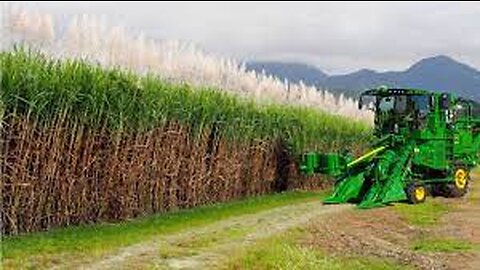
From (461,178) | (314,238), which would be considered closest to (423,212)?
(461,178)

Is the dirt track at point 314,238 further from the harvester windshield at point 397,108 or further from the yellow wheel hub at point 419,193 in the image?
the harvester windshield at point 397,108

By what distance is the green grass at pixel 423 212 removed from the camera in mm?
17612

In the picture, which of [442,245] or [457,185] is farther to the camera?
[457,185]

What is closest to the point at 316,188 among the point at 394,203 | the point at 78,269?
the point at 394,203

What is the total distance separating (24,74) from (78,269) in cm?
408

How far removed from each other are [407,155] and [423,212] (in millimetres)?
2452

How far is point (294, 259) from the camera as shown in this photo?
1080cm

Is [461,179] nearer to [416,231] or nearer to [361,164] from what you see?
[361,164]

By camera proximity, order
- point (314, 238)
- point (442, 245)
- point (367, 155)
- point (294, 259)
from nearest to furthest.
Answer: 1. point (294, 259)
2. point (314, 238)
3. point (442, 245)
4. point (367, 155)

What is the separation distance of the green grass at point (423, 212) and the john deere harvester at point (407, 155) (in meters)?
0.44

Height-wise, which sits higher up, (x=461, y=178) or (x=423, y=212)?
(x=461, y=178)

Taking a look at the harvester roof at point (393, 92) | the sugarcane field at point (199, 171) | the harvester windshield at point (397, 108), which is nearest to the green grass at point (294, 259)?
the sugarcane field at point (199, 171)

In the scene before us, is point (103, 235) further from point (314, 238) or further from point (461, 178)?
point (461, 178)

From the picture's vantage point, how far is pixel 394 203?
20438mm
